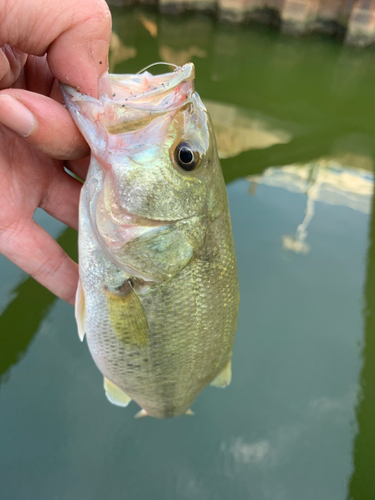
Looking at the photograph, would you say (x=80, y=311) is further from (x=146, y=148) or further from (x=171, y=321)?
(x=146, y=148)

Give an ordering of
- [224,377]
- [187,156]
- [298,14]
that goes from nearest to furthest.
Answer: [187,156], [224,377], [298,14]

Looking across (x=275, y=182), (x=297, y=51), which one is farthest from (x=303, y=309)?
(x=297, y=51)

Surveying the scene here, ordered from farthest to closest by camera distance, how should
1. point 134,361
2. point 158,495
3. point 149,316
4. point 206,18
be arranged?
point 206,18 < point 158,495 < point 134,361 < point 149,316

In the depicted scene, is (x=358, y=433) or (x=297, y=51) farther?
(x=297, y=51)

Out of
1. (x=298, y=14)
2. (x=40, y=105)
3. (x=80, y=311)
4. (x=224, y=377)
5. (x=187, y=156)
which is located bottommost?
(x=224, y=377)

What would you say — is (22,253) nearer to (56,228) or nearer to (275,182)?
(56,228)

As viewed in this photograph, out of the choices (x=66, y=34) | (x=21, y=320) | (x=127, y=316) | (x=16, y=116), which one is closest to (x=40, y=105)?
(x=16, y=116)
